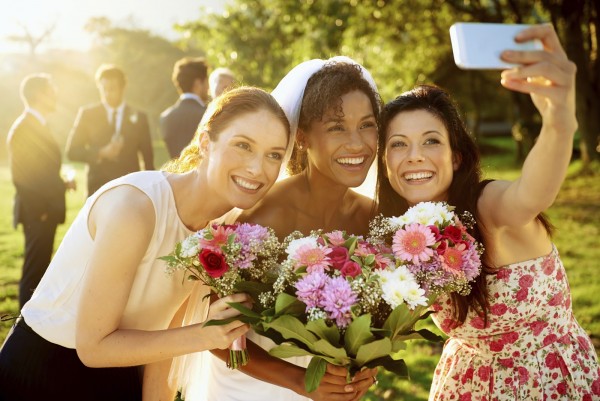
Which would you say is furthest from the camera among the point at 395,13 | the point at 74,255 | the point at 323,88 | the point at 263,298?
the point at 395,13

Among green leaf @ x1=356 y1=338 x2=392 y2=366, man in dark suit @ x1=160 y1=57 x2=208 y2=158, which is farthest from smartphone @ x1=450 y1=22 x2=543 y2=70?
man in dark suit @ x1=160 y1=57 x2=208 y2=158

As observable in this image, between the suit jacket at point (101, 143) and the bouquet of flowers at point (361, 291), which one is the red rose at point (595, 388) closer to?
the bouquet of flowers at point (361, 291)

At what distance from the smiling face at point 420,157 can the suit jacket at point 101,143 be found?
559 cm

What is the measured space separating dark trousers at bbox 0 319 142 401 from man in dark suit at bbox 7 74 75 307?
172 inches

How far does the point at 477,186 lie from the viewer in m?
2.83

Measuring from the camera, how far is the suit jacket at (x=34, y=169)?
6.92 meters

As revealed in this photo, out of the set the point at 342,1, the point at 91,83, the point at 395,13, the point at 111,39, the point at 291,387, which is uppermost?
the point at 111,39

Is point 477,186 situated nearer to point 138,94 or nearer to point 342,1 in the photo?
point 342,1

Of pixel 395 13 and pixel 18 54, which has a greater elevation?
pixel 18 54

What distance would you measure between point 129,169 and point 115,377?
5.38 meters

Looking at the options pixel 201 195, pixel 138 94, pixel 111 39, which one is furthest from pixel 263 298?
pixel 111 39

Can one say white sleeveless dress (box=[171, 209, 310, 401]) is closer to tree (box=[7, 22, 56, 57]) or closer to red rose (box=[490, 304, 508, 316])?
red rose (box=[490, 304, 508, 316])

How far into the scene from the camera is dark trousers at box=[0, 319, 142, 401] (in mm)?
2697

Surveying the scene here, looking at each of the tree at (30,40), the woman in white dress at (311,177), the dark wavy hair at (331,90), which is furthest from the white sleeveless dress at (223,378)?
the tree at (30,40)
